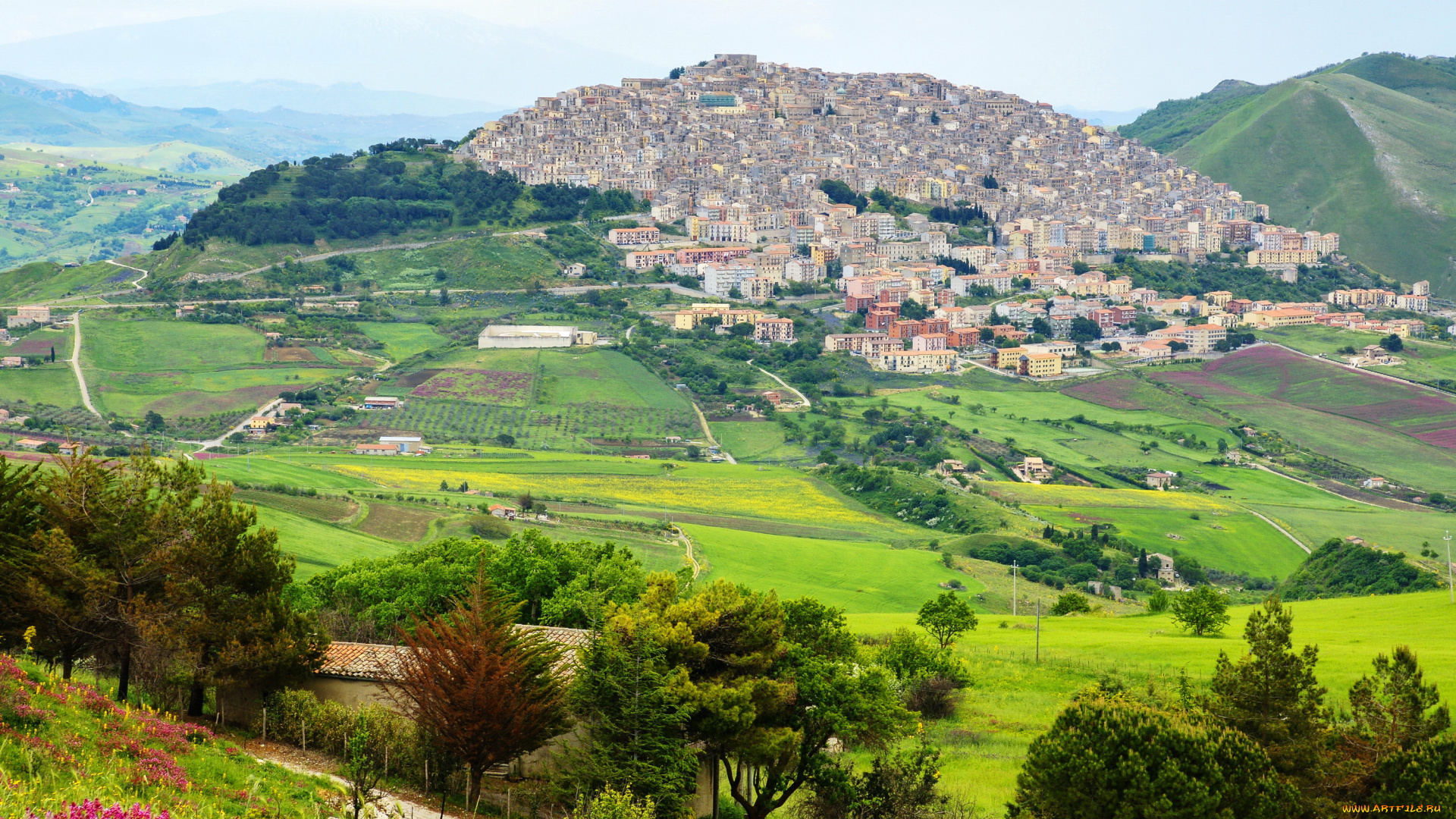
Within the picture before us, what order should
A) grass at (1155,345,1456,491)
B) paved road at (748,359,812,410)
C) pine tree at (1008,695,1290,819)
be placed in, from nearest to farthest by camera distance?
pine tree at (1008,695,1290,819), grass at (1155,345,1456,491), paved road at (748,359,812,410)

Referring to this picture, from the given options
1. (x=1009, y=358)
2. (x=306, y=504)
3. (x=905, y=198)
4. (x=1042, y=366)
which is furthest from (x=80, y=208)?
(x=306, y=504)

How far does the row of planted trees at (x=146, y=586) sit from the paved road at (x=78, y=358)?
52109mm

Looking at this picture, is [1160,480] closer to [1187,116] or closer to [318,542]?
[318,542]

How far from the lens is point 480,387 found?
70.2 metres

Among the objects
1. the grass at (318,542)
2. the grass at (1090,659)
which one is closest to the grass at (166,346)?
the grass at (318,542)

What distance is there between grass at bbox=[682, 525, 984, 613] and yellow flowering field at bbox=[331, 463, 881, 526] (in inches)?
229

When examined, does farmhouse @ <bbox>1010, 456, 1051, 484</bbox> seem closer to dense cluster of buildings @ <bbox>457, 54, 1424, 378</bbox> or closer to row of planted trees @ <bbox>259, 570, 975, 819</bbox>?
dense cluster of buildings @ <bbox>457, 54, 1424, 378</bbox>

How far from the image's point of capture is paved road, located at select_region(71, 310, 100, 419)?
210ft

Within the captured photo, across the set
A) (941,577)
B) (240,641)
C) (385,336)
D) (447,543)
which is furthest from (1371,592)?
(385,336)

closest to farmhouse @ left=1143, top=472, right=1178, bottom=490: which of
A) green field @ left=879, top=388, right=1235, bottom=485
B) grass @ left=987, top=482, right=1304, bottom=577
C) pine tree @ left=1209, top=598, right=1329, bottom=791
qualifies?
green field @ left=879, top=388, right=1235, bottom=485

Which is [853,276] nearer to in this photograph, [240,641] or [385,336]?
[385,336]

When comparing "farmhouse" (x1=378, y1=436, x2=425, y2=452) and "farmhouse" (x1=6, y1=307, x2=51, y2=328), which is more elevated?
"farmhouse" (x1=6, y1=307, x2=51, y2=328)

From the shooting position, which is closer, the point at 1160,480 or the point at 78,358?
the point at 1160,480

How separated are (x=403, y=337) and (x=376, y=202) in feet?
80.2
